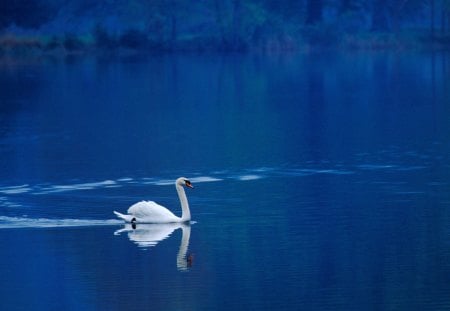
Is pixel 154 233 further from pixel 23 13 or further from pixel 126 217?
pixel 23 13

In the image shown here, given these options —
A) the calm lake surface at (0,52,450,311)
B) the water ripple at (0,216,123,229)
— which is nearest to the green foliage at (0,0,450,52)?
the calm lake surface at (0,52,450,311)

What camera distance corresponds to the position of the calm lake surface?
49.5 feet

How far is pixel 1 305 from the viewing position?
14.6m

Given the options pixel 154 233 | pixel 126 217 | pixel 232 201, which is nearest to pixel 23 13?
pixel 232 201

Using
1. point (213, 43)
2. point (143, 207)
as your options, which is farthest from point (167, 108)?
point (213, 43)

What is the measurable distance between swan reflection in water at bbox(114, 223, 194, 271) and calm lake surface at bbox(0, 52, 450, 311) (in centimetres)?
4

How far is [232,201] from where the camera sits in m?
20.7

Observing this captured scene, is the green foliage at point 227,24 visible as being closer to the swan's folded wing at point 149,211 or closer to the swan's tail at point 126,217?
the swan's tail at point 126,217

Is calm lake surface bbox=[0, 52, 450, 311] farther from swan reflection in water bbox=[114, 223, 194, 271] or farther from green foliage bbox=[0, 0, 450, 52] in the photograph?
green foliage bbox=[0, 0, 450, 52]

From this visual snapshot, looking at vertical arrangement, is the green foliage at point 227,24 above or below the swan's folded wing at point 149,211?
below

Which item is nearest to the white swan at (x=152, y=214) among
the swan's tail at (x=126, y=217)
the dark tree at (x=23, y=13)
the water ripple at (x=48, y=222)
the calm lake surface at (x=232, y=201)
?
the swan's tail at (x=126, y=217)

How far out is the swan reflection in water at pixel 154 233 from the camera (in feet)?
57.2

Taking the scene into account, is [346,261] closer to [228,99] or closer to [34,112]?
[34,112]

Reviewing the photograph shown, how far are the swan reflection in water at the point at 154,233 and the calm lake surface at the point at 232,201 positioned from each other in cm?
4
